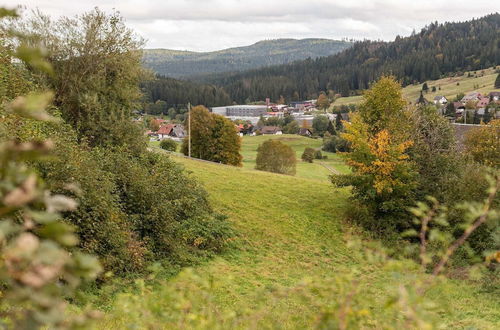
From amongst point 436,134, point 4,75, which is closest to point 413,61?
point 436,134

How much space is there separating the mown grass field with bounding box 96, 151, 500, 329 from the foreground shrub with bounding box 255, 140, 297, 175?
21.7 meters

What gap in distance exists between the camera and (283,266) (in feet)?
53.1

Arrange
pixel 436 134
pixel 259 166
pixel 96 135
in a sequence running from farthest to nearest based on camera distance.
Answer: pixel 259 166, pixel 436 134, pixel 96 135

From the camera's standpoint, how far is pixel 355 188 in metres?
22.2

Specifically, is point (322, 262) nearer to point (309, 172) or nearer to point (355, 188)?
point (355, 188)

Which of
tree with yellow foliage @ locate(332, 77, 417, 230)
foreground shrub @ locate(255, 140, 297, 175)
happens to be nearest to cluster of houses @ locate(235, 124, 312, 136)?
foreground shrub @ locate(255, 140, 297, 175)

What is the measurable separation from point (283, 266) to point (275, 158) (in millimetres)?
37299

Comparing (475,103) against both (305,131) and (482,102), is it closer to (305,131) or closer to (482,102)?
(482,102)

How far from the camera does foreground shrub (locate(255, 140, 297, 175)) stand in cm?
5297

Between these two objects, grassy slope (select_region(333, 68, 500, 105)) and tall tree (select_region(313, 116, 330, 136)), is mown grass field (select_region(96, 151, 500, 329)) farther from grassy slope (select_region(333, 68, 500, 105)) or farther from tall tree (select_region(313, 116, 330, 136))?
grassy slope (select_region(333, 68, 500, 105))

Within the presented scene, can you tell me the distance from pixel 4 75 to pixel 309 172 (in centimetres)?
5102

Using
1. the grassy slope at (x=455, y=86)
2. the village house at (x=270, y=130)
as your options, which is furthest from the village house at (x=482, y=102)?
the village house at (x=270, y=130)

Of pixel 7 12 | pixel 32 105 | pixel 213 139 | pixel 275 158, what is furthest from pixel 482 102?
pixel 32 105

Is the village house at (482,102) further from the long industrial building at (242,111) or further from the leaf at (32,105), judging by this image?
the leaf at (32,105)
